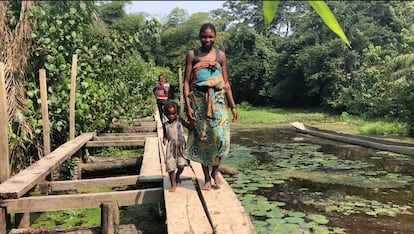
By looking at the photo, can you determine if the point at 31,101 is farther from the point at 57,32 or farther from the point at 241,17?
the point at 241,17

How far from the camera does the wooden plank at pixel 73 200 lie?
120 inches

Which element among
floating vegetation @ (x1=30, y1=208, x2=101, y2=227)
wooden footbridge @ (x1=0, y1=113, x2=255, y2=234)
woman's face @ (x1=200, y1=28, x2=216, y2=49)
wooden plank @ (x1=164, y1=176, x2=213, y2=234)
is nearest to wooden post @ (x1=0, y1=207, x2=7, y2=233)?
wooden footbridge @ (x1=0, y1=113, x2=255, y2=234)

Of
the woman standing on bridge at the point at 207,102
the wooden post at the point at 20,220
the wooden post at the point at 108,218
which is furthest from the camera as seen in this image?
the wooden post at the point at 20,220

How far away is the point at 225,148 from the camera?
3098mm

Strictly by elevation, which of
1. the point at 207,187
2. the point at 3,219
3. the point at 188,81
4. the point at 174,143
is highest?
the point at 188,81

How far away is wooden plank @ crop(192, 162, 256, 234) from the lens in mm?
2303

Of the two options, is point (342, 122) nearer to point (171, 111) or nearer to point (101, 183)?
point (101, 183)

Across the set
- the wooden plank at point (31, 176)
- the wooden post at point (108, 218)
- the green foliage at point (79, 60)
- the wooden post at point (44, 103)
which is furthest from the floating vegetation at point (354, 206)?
the green foliage at point (79, 60)

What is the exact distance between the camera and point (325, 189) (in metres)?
5.38

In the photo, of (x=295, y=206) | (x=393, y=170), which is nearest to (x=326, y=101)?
(x=393, y=170)

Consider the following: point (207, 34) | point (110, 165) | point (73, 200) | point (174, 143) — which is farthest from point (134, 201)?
point (110, 165)

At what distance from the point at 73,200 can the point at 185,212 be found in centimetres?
110

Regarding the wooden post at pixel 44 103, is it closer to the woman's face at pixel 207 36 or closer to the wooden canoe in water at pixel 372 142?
the woman's face at pixel 207 36

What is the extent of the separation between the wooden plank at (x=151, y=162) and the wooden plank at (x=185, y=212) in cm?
82
